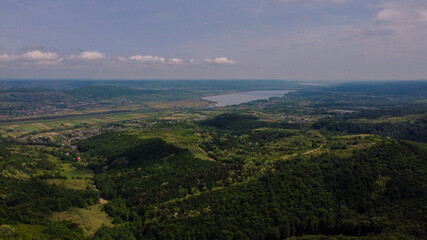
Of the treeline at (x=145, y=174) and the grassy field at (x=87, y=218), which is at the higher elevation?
the treeline at (x=145, y=174)

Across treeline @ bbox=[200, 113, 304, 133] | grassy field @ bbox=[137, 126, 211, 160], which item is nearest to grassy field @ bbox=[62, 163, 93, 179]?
grassy field @ bbox=[137, 126, 211, 160]

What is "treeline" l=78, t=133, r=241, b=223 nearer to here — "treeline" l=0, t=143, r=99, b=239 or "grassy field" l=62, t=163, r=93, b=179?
"grassy field" l=62, t=163, r=93, b=179

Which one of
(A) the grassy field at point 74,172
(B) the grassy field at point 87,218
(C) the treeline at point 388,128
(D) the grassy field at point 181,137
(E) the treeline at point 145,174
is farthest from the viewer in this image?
(C) the treeline at point 388,128

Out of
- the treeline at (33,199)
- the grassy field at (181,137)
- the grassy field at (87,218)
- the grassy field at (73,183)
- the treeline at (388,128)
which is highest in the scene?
the treeline at (388,128)

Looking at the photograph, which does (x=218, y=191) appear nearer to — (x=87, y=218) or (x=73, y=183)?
(x=87, y=218)

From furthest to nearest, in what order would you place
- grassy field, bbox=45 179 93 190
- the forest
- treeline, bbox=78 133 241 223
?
grassy field, bbox=45 179 93 190, treeline, bbox=78 133 241 223, the forest

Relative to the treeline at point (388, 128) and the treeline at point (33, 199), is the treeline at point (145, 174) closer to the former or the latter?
the treeline at point (33, 199)

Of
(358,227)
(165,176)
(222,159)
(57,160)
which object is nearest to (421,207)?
(358,227)

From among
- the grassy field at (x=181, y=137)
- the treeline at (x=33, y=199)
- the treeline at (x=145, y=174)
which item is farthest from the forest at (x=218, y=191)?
the grassy field at (x=181, y=137)

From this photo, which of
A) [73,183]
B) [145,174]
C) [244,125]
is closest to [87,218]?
[73,183]

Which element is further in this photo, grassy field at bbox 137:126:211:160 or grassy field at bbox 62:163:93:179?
grassy field at bbox 137:126:211:160
